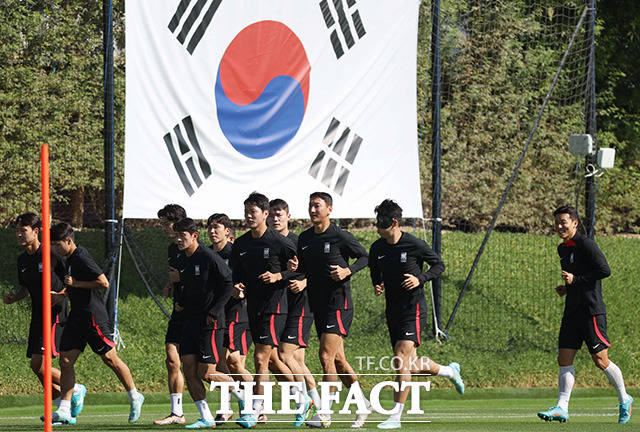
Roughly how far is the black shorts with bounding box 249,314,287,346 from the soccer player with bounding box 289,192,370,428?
1.46 ft

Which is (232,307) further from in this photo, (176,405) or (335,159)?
(335,159)

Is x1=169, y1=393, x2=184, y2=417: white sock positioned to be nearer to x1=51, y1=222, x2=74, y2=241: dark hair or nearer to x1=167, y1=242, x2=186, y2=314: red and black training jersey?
x1=167, y1=242, x2=186, y2=314: red and black training jersey

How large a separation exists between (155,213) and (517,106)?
9837 mm

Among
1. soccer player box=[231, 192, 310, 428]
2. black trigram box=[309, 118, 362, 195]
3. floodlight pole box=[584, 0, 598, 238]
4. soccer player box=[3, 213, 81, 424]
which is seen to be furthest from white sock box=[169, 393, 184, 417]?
floodlight pole box=[584, 0, 598, 238]

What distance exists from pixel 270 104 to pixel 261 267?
17.3ft

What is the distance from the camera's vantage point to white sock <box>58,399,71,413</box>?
10.6 m

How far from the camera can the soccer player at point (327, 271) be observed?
34.8ft

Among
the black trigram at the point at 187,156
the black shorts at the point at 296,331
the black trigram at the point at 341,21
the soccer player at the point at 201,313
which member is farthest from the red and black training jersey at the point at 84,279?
the black trigram at the point at 341,21

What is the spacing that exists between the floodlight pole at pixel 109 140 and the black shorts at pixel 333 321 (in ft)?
16.3

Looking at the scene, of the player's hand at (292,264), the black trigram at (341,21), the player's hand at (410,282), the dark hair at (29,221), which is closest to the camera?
the player's hand at (410,282)

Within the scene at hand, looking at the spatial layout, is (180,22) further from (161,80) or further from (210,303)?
(210,303)

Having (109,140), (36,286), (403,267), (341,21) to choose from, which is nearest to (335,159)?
(341,21)

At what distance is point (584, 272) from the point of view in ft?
35.9

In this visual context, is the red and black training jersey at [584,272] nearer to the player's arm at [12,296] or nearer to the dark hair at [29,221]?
the dark hair at [29,221]
